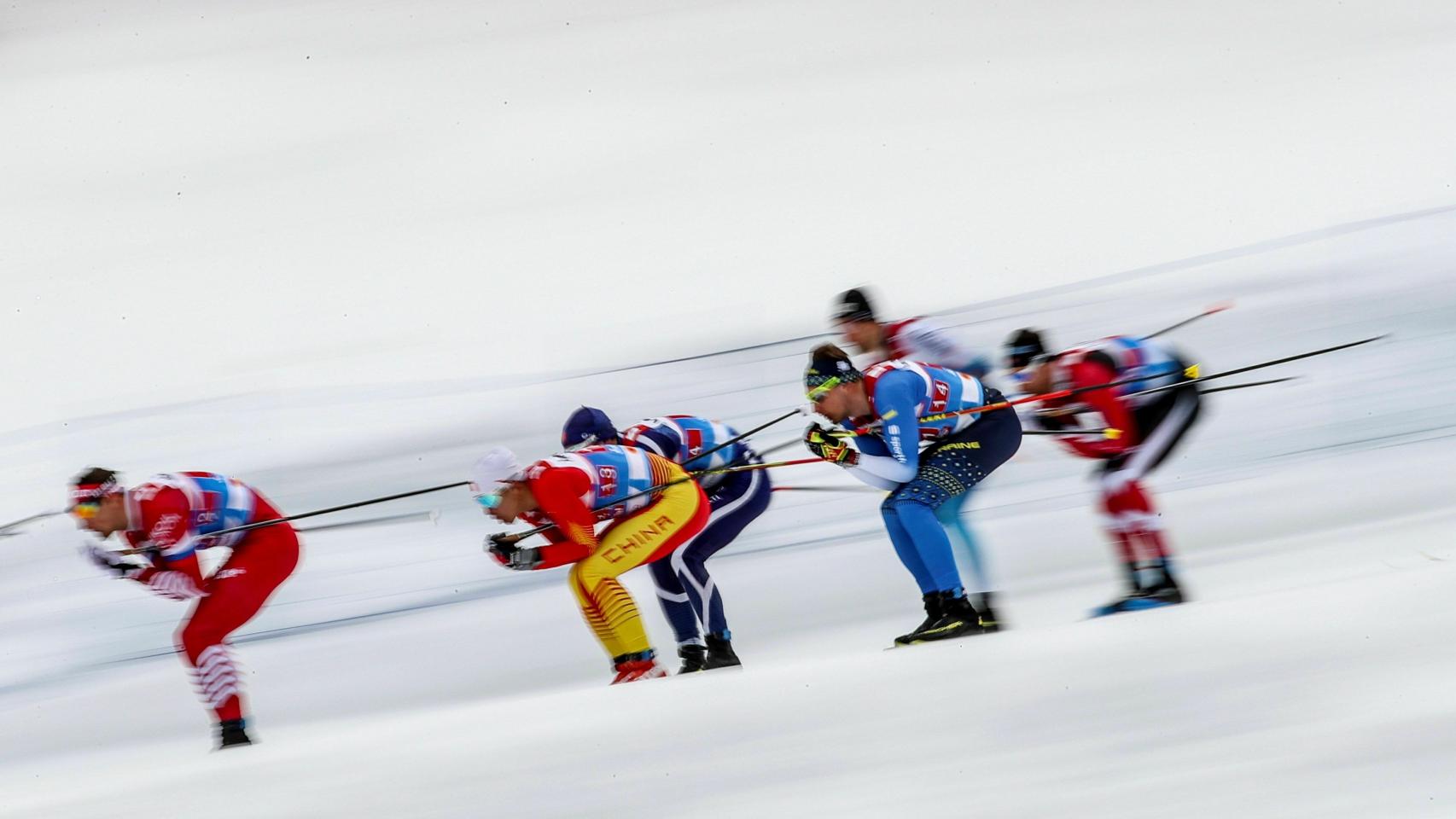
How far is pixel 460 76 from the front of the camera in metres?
11.1

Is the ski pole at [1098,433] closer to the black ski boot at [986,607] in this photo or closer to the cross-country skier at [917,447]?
the cross-country skier at [917,447]

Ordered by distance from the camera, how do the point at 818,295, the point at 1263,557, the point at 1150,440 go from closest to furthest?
the point at 1150,440 → the point at 1263,557 → the point at 818,295

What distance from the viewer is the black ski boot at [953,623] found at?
3146mm

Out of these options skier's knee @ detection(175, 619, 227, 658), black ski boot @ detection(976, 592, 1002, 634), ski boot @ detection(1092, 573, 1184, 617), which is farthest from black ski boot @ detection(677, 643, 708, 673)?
skier's knee @ detection(175, 619, 227, 658)

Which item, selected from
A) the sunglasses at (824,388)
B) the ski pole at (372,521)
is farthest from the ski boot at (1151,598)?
the ski pole at (372,521)

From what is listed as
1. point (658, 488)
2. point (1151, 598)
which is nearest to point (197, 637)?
point (658, 488)

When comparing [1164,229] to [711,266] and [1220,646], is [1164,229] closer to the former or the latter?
[711,266]

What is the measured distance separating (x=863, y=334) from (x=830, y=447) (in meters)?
0.47

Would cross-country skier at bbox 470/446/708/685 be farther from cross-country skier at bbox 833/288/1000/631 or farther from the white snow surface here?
cross-country skier at bbox 833/288/1000/631

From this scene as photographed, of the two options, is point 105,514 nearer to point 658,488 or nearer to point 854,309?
point 658,488

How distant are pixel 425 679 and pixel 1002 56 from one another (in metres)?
8.06

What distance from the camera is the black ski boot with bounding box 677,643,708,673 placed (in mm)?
3607

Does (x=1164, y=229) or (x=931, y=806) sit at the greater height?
(x=1164, y=229)

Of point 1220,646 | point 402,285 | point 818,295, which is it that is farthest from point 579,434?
point 402,285
